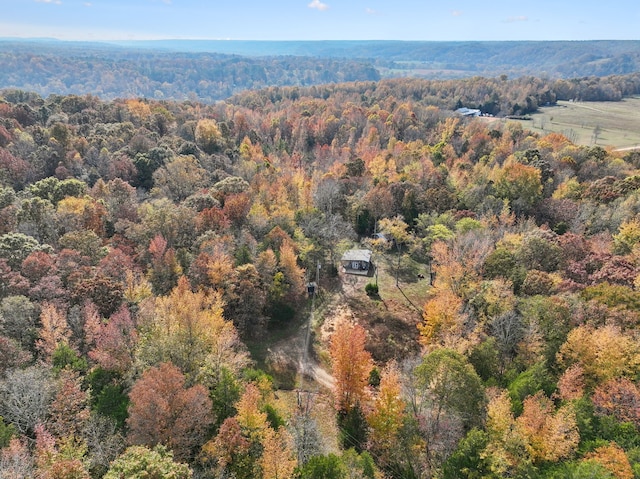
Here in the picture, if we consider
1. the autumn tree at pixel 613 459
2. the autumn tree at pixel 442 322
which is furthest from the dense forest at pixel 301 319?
the autumn tree at pixel 442 322

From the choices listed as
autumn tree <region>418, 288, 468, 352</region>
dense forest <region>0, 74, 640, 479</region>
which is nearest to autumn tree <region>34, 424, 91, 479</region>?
dense forest <region>0, 74, 640, 479</region>

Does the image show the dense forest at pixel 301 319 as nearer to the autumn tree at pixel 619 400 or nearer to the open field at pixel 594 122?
the autumn tree at pixel 619 400

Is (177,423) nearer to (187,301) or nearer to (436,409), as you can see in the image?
(187,301)

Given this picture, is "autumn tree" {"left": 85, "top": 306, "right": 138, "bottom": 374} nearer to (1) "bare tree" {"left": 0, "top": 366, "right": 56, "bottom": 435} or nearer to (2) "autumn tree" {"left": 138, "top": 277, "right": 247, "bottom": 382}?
(2) "autumn tree" {"left": 138, "top": 277, "right": 247, "bottom": 382}

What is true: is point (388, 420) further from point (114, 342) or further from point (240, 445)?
point (114, 342)

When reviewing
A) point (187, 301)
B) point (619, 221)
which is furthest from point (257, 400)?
point (619, 221)

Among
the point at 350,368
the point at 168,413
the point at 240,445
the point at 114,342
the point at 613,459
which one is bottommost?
the point at 350,368

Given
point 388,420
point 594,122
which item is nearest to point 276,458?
point 388,420
